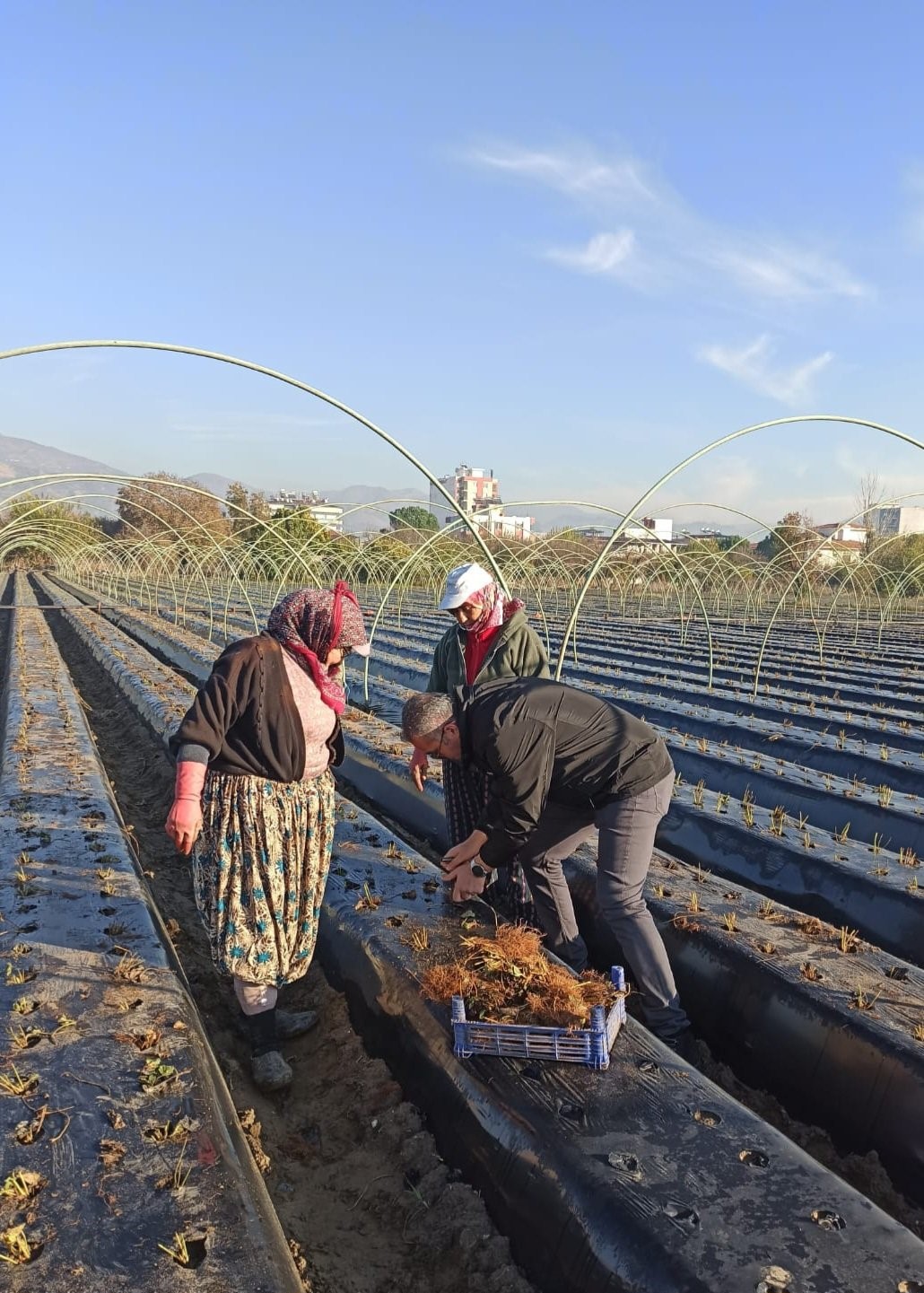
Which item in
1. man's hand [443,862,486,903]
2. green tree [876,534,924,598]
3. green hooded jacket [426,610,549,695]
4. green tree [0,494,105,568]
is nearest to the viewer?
man's hand [443,862,486,903]

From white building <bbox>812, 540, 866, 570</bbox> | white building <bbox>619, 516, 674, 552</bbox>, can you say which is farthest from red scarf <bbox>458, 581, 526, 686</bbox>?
white building <bbox>812, 540, 866, 570</bbox>

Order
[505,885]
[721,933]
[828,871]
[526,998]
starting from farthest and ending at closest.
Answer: [828,871] → [505,885] → [721,933] → [526,998]

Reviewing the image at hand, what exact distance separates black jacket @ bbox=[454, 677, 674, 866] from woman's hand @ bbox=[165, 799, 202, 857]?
85 centimetres

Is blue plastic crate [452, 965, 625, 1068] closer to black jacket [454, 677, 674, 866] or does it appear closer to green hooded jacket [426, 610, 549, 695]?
black jacket [454, 677, 674, 866]

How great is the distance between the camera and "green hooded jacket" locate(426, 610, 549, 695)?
135 inches

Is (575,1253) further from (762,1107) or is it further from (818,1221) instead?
(762,1107)

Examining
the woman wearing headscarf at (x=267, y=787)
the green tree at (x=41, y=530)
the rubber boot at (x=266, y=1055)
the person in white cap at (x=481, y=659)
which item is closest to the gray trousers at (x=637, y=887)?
the person in white cap at (x=481, y=659)

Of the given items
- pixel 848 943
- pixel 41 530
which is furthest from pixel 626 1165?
pixel 41 530

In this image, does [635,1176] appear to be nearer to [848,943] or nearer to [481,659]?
[848,943]

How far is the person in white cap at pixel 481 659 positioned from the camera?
11.1ft

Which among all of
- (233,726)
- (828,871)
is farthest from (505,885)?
(828,871)

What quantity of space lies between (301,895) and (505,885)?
39.3 inches

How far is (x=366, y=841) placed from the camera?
436 centimetres

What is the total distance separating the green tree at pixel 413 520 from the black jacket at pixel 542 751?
27.5 ft
